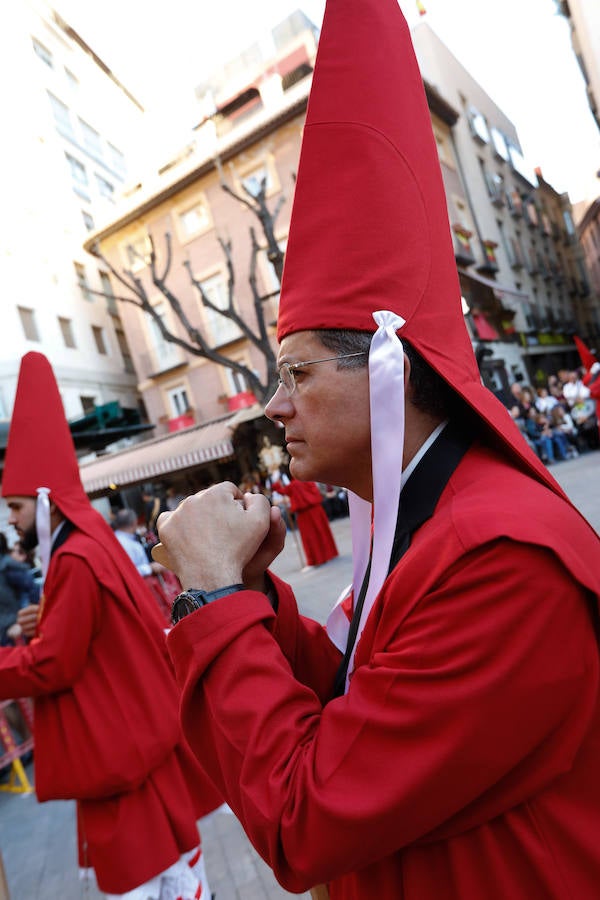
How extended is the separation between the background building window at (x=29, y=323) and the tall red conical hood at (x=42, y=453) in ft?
67.3

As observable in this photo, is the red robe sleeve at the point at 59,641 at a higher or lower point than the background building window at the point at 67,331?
lower

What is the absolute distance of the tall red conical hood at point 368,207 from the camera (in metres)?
1.15

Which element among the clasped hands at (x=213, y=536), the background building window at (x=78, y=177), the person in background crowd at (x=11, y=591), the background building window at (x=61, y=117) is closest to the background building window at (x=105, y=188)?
the background building window at (x=78, y=177)

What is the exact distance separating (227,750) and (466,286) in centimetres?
2384

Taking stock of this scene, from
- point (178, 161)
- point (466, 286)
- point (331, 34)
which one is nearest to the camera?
point (331, 34)

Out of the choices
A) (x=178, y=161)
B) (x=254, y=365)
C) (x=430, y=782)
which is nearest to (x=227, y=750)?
(x=430, y=782)

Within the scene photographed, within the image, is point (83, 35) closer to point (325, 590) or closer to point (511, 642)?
point (325, 590)

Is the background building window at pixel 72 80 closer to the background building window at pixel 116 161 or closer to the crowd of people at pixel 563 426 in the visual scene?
the background building window at pixel 116 161

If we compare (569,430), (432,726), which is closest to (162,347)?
(569,430)

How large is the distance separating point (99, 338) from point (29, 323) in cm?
439

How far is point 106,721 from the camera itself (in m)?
2.39

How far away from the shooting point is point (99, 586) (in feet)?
8.20

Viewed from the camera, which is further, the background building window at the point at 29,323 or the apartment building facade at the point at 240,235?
the background building window at the point at 29,323

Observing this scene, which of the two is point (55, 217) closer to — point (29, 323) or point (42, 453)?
point (29, 323)
